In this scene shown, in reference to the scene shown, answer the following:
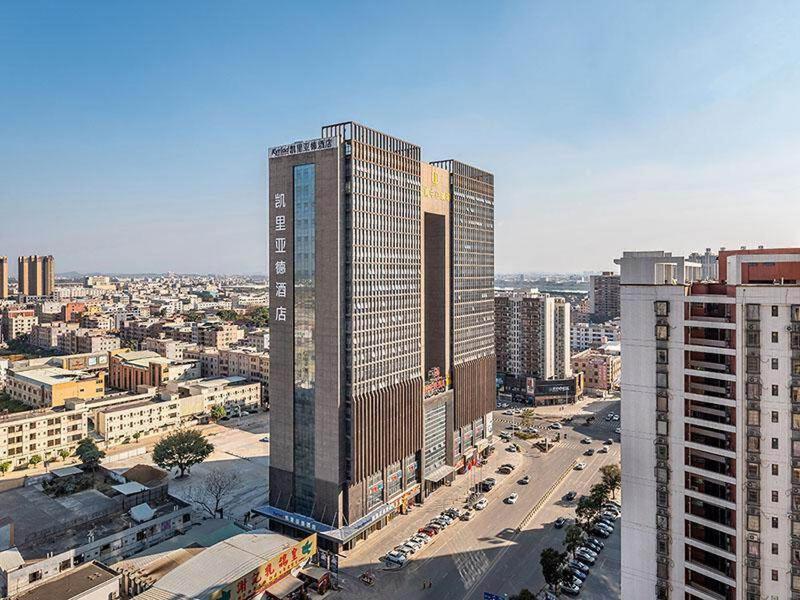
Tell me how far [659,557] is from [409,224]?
36.8 metres

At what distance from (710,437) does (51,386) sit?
295 ft

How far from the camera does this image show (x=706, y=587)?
27141 mm

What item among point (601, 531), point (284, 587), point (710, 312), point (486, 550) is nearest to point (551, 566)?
point (486, 550)

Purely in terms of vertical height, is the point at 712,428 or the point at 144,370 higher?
the point at 712,428

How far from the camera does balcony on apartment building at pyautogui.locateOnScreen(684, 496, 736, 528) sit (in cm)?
2672

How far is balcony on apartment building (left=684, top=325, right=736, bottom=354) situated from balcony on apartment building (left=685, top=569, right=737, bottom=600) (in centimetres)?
1154

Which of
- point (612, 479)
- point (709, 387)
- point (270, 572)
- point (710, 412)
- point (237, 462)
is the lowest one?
point (237, 462)

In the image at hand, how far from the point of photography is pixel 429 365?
64375mm

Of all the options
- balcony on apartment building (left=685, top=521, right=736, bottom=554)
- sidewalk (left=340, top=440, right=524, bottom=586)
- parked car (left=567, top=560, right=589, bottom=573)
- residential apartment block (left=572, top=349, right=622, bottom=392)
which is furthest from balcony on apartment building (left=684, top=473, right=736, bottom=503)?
residential apartment block (left=572, top=349, right=622, bottom=392)

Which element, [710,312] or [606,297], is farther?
[606,297]

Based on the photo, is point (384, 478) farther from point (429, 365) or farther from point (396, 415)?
point (429, 365)

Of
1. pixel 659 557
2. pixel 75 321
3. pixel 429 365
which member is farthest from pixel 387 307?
pixel 75 321

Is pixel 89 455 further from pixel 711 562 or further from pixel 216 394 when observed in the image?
pixel 711 562

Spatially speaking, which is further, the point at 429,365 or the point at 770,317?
the point at 429,365
